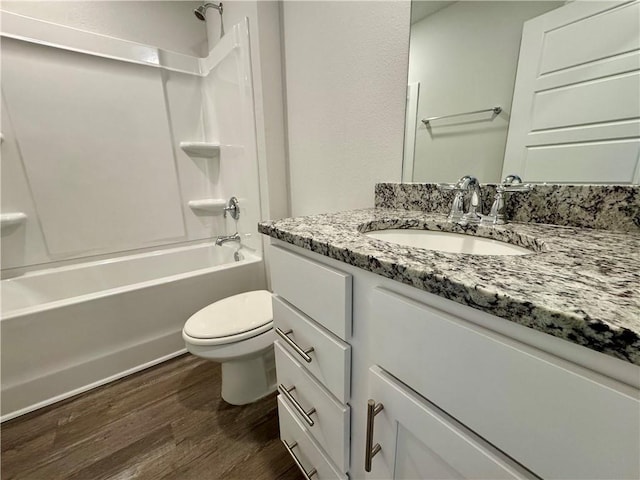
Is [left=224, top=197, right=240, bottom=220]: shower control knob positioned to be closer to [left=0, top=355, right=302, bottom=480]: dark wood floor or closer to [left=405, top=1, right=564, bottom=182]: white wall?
[left=0, top=355, right=302, bottom=480]: dark wood floor

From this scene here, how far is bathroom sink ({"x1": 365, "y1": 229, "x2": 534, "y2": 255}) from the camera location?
66 cm

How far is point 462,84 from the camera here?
0.85m

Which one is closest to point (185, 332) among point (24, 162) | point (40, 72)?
point (24, 162)

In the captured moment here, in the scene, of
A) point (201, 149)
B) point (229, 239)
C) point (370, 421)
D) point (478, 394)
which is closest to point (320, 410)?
point (370, 421)

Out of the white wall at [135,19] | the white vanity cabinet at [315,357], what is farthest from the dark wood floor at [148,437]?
the white wall at [135,19]

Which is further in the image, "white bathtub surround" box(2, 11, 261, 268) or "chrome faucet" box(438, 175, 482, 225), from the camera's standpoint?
"white bathtub surround" box(2, 11, 261, 268)

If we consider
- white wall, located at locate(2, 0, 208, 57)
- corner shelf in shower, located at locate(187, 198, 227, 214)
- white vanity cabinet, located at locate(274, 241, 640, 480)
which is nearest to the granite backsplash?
white vanity cabinet, located at locate(274, 241, 640, 480)

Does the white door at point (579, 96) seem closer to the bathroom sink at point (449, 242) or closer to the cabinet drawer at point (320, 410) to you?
the bathroom sink at point (449, 242)

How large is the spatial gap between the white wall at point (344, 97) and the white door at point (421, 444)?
2.63ft

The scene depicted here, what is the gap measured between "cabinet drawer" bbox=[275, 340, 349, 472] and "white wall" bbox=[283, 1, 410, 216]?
2.42 feet

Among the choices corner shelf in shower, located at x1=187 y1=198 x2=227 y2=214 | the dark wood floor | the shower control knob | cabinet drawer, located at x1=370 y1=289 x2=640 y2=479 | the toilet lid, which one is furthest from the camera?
corner shelf in shower, located at x1=187 y1=198 x2=227 y2=214

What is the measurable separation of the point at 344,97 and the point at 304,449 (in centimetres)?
135

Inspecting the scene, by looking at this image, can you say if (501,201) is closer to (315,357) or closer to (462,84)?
(462,84)

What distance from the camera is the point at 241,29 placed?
1486 millimetres
